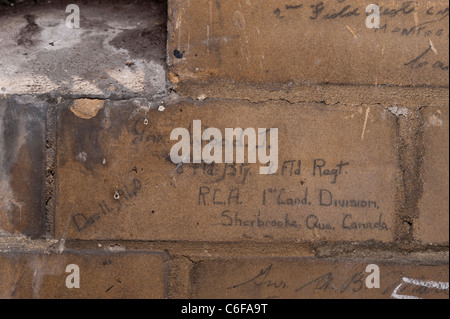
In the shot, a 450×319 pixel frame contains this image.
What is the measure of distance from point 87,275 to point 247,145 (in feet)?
1.08

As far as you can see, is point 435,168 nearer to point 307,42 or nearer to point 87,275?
point 307,42

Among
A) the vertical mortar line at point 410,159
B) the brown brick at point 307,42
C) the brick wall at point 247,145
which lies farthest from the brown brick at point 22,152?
the vertical mortar line at point 410,159

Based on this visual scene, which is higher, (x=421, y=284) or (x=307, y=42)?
(x=307, y=42)

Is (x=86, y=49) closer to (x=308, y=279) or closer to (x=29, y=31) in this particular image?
(x=29, y=31)

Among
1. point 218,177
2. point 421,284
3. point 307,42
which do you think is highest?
point 307,42

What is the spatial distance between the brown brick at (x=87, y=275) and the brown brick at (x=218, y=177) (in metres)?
0.04

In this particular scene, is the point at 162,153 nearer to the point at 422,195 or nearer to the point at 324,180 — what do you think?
the point at 324,180

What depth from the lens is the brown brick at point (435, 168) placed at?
0.70m

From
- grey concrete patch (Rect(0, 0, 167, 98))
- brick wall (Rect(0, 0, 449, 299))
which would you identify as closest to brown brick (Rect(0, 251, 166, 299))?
brick wall (Rect(0, 0, 449, 299))

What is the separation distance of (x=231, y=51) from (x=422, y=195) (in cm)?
38

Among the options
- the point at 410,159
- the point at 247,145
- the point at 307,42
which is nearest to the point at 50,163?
the point at 247,145

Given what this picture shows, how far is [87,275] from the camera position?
2.36 feet
